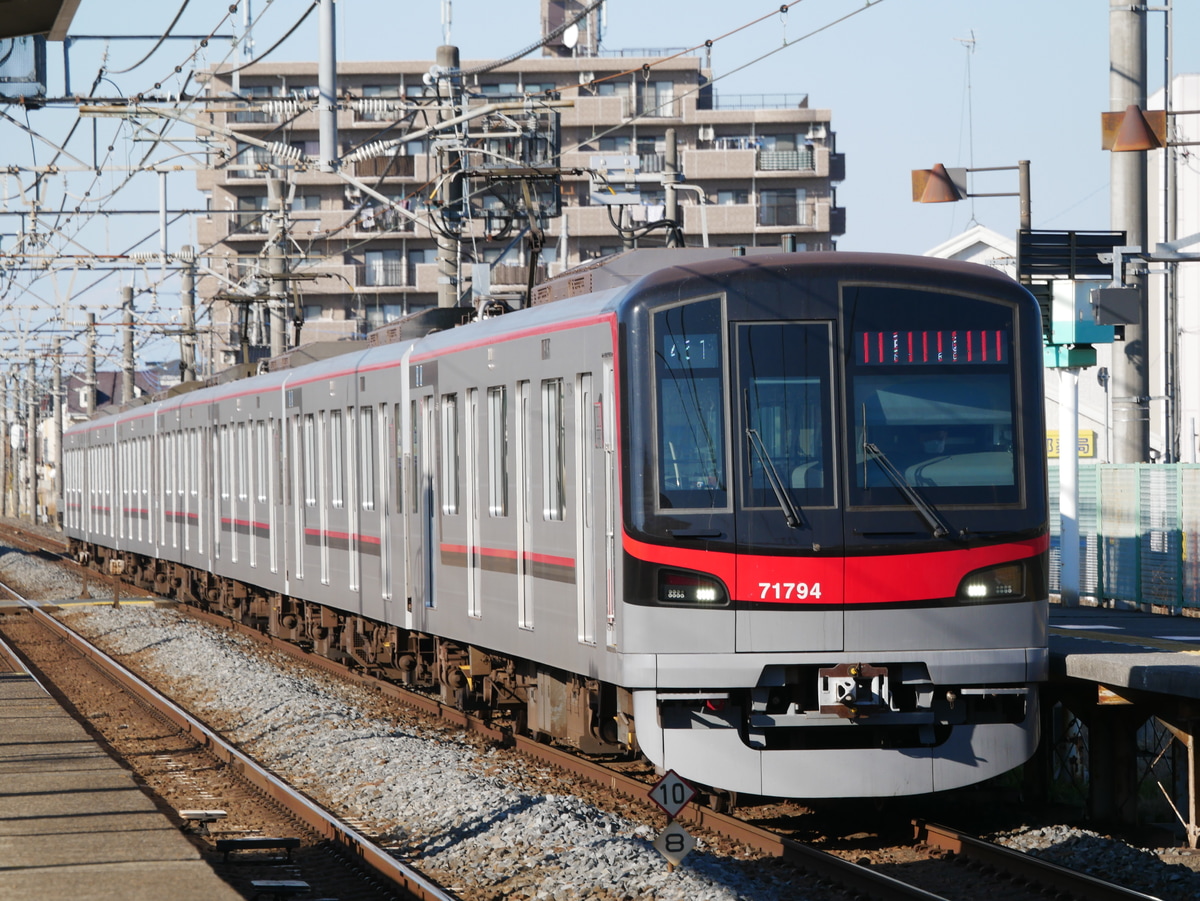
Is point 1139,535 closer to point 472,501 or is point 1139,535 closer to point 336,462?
point 336,462

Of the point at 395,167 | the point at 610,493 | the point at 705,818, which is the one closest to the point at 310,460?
the point at 610,493

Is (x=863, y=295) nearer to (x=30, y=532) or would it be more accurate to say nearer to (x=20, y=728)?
(x=20, y=728)

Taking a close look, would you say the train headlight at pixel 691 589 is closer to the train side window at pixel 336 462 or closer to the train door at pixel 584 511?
the train door at pixel 584 511

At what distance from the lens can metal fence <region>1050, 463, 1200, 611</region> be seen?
59.3ft

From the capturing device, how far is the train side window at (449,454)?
12.2 m

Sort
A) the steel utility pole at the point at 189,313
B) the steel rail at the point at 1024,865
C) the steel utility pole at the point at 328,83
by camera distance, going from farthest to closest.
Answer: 1. the steel utility pole at the point at 189,313
2. the steel utility pole at the point at 328,83
3. the steel rail at the point at 1024,865

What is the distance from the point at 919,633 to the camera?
846 centimetres

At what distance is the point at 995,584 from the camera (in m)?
8.58

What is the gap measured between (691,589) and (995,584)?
4.97ft

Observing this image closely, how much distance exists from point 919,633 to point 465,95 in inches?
553

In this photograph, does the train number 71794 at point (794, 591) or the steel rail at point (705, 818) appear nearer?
the steel rail at point (705, 818)

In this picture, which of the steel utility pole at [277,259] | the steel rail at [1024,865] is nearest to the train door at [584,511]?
the steel rail at [1024,865]

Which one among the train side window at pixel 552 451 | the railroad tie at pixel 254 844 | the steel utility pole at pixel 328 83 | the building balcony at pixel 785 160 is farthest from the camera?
the building balcony at pixel 785 160

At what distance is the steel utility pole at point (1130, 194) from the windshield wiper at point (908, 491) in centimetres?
777
